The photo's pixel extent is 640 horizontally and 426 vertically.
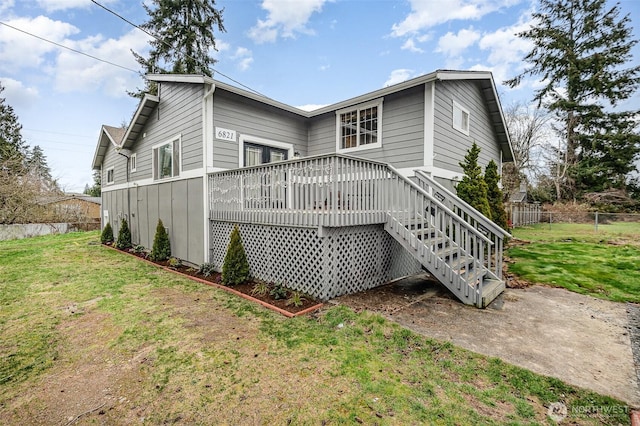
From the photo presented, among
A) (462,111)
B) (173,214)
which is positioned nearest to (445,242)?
(462,111)

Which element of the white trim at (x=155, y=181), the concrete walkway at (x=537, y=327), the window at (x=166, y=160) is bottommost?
the concrete walkway at (x=537, y=327)

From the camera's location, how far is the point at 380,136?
308 inches

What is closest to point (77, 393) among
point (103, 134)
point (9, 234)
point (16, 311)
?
point (16, 311)

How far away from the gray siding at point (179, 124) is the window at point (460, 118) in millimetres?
6919

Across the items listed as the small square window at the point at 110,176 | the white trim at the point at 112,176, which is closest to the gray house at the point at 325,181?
the white trim at the point at 112,176

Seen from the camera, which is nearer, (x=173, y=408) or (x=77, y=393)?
(x=173, y=408)

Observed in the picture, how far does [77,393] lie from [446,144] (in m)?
8.37

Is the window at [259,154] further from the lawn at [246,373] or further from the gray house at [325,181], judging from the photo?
the lawn at [246,373]

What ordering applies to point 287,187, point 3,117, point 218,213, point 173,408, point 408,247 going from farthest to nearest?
1. point 3,117
2. point 218,213
3. point 287,187
4. point 408,247
5. point 173,408

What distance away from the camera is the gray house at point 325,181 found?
4977 mm

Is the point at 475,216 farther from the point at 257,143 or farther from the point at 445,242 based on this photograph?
the point at 257,143

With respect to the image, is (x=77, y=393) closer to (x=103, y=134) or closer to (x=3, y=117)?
(x=103, y=134)

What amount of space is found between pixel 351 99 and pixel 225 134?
3668mm

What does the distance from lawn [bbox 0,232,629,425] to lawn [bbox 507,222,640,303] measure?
453cm
